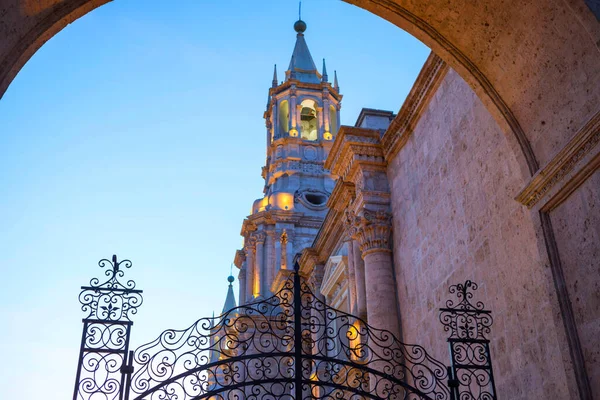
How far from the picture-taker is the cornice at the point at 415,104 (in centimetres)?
1167

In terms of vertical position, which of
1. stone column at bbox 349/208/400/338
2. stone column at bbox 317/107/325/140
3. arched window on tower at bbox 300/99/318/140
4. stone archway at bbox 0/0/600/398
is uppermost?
arched window on tower at bbox 300/99/318/140

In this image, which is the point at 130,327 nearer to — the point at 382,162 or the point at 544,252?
the point at 544,252

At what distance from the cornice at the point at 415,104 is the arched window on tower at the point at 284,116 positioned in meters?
19.5

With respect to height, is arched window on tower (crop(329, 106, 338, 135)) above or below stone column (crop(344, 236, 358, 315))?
above

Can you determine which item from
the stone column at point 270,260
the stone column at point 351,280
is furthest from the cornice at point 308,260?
the stone column at point 270,260

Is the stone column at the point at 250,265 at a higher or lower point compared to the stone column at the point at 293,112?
lower

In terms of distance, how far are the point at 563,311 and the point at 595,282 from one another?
18.0 inches

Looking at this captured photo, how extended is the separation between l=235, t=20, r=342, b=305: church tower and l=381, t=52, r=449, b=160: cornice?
44.9 feet

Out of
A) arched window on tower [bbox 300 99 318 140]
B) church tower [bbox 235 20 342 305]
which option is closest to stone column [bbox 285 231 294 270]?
church tower [bbox 235 20 342 305]

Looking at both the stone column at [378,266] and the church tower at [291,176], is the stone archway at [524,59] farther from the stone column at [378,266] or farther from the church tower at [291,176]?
the church tower at [291,176]

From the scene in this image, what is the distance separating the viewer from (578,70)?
5.55 m

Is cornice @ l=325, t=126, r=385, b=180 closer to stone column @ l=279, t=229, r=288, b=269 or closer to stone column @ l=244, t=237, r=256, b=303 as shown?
stone column @ l=279, t=229, r=288, b=269

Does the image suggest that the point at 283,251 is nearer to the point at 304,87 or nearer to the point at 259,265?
the point at 259,265

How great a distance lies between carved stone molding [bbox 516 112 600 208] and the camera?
525cm
